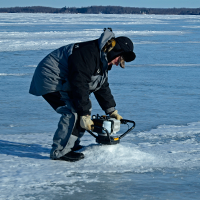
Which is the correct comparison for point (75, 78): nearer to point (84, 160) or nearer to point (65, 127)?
point (65, 127)

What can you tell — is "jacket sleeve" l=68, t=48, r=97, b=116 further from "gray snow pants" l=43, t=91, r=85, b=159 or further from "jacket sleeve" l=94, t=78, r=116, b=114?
"jacket sleeve" l=94, t=78, r=116, b=114

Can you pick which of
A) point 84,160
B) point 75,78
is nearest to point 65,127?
point 84,160

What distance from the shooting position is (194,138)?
4102mm

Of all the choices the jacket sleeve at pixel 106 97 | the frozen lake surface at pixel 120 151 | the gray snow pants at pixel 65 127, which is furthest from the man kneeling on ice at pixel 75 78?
the frozen lake surface at pixel 120 151

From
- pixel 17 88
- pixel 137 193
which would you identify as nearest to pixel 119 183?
pixel 137 193

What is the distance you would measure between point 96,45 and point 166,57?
895cm

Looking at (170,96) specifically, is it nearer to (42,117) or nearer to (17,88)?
(42,117)

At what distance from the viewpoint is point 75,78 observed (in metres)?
3.02

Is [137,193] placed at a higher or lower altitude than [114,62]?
lower

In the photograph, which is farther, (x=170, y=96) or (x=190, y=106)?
(x=170, y=96)

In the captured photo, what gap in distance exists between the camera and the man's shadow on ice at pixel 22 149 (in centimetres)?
352

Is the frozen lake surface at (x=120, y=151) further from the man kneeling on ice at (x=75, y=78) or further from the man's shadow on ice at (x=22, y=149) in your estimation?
the man kneeling on ice at (x=75, y=78)

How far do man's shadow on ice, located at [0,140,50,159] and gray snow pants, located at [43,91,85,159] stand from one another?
0.25m

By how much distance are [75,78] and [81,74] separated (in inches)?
2.3
